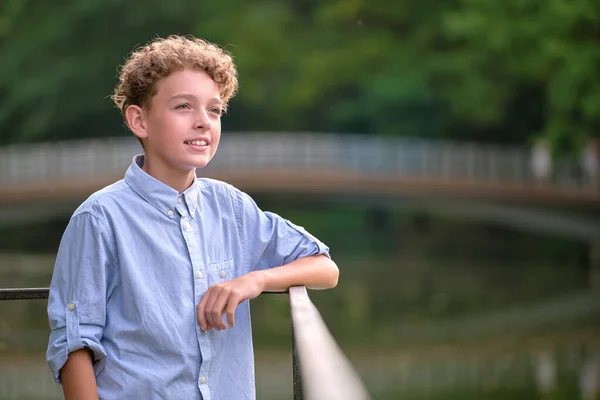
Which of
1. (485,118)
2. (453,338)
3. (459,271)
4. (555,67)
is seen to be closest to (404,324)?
(453,338)

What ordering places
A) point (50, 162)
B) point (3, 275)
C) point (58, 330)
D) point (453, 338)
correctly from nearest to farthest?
point (58, 330) → point (453, 338) → point (3, 275) → point (50, 162)

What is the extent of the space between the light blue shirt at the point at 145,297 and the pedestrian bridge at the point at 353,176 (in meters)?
13.9

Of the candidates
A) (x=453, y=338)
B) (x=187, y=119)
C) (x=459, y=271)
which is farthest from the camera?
(x=459, y=271)

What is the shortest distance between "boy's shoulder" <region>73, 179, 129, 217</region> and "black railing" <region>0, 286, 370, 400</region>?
240mm

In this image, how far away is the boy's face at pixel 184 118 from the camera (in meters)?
1.47

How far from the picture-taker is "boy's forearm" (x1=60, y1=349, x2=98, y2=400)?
1.36 m

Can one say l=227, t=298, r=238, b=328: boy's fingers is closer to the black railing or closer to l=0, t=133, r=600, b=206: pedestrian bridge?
the black railing

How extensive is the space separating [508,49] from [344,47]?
371 cm

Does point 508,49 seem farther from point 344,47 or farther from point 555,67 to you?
point 344,47

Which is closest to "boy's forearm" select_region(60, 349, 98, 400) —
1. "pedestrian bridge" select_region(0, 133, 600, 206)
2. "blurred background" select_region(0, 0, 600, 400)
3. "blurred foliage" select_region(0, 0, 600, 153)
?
"blurred background" select_region(0, 0, 600, 400)

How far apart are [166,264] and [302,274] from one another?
21 centimetres

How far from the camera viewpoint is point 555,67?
14.6 metres

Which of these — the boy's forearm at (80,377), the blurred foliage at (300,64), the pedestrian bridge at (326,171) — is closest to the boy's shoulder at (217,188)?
the boy's forearm at (80,377)

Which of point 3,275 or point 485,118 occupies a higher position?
point 485,118
